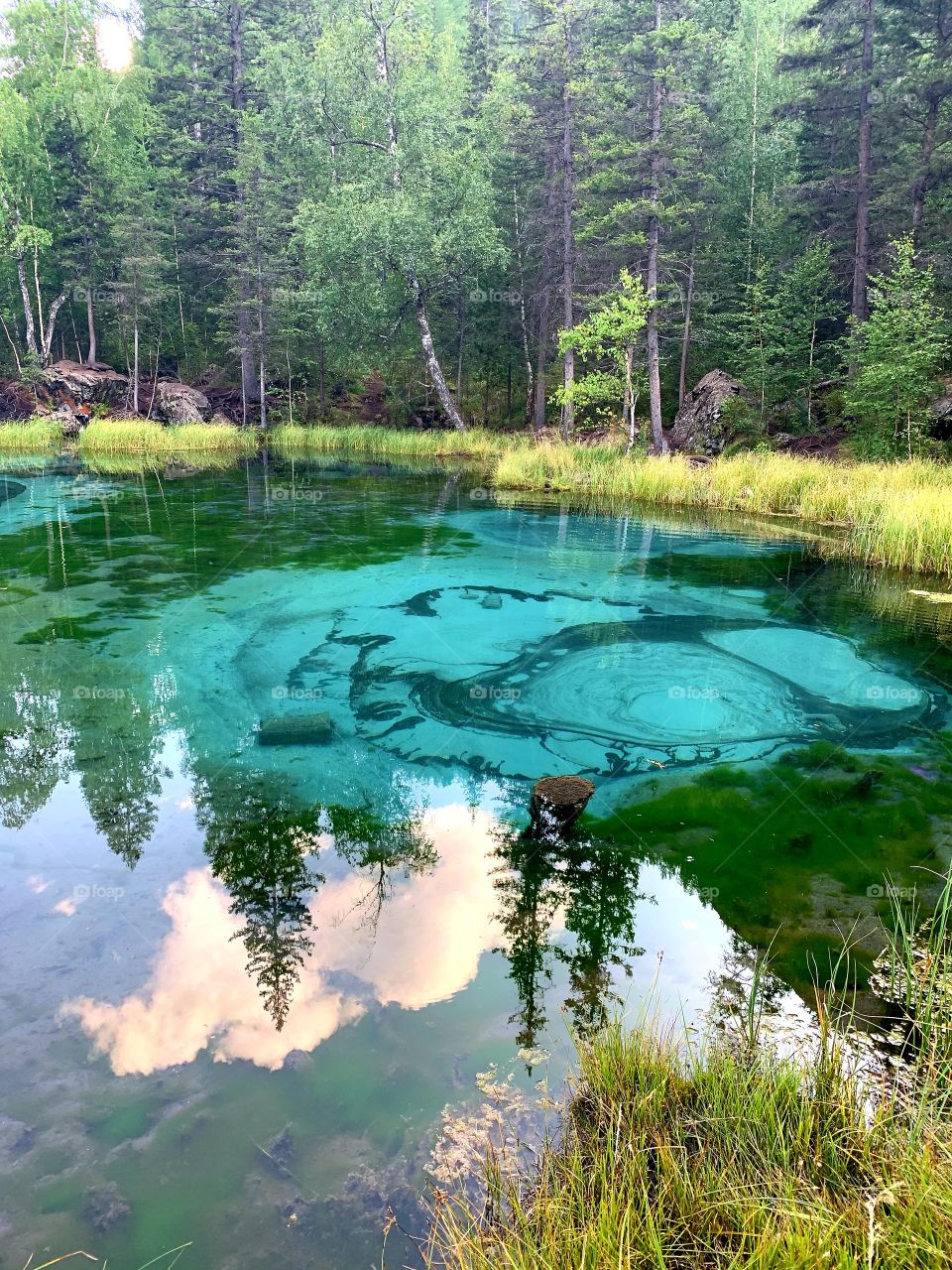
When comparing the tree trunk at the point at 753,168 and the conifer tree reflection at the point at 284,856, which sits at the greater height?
the tree trunk at the point at 753,168

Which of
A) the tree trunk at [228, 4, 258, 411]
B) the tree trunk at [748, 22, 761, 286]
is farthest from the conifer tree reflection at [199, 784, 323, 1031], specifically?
the tree trunk at [228, 4, 258, 411]

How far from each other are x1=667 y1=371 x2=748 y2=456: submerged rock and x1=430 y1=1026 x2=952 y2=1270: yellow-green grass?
21335mm

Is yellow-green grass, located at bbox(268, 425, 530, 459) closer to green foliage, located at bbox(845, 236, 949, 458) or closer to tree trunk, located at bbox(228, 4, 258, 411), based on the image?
tree trunk, located at bbox(228, 4, 258, 411)

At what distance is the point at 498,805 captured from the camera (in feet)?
16.1

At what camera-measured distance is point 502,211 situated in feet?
94.1

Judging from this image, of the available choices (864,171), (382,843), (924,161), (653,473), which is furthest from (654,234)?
(382,843)

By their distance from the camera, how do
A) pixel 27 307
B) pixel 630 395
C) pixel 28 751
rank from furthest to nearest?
pixel 27 307 → pixel 630 395 → pixel 28 751

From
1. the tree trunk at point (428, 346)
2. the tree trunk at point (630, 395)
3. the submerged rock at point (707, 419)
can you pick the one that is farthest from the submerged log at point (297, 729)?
the tree trunk at point (428, 346)

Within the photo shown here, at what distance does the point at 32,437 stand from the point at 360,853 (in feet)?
91.8

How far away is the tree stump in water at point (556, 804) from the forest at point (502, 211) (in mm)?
15273

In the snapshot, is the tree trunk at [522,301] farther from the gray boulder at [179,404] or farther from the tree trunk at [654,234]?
the gray boulder at [179,404]

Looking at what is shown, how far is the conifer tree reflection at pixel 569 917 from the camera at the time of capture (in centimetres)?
318

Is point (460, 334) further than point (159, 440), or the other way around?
point (460, 334)

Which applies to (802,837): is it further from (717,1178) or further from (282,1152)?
(282,1152)
